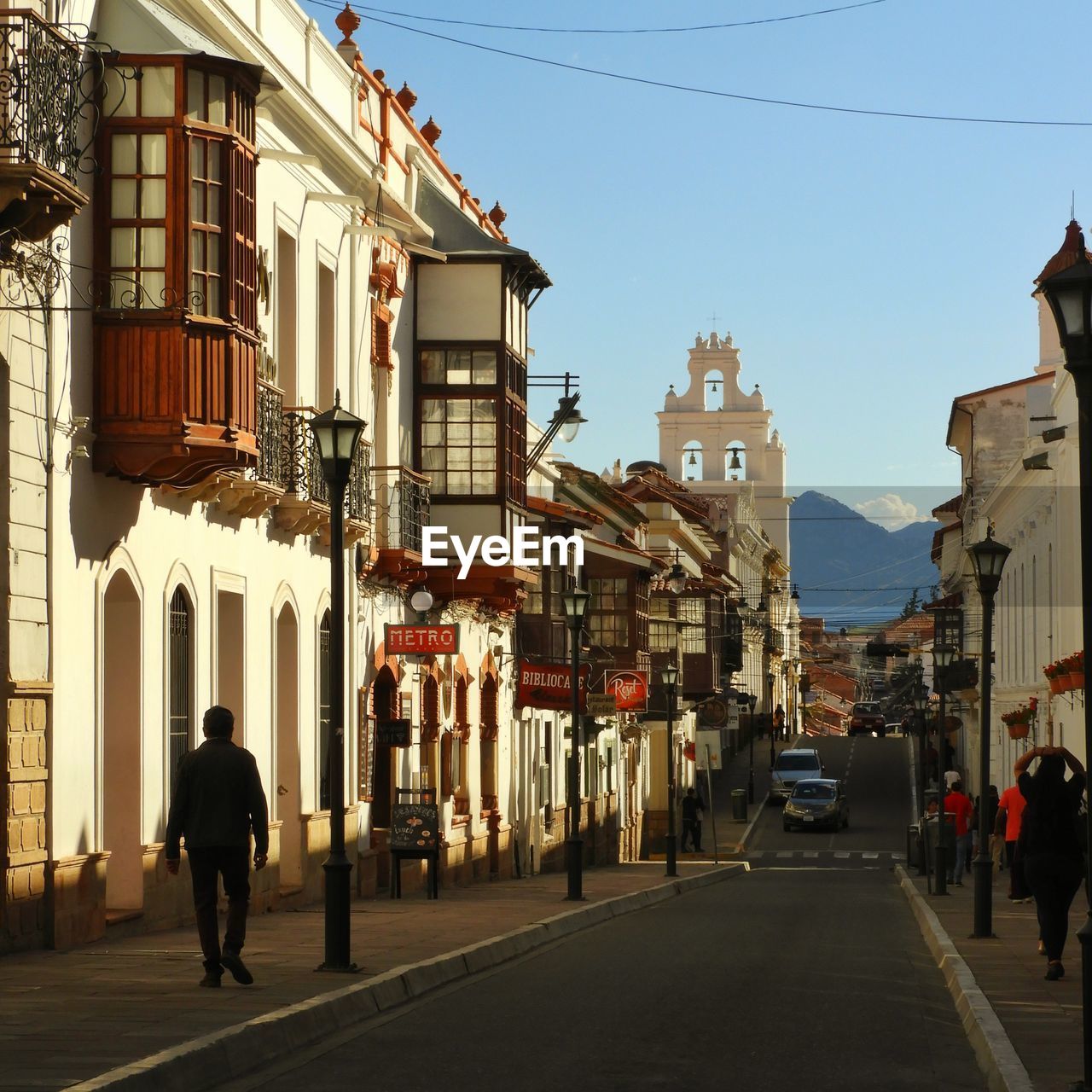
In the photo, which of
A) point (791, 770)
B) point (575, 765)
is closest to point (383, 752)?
point (575, 765)

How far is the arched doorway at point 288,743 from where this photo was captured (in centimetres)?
2242

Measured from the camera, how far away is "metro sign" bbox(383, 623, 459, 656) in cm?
2611

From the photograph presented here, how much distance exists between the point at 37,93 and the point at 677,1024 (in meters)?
7.26

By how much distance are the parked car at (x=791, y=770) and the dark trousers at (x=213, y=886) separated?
62.3 m

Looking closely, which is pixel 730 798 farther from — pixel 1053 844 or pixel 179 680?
pixel 1053 844

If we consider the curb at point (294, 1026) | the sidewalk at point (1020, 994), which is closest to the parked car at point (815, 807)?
the sidewalk at point (1020, 994)

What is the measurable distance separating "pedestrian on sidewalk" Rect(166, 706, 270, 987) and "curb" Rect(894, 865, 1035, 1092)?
14.5 feet

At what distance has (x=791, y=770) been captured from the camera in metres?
76.3

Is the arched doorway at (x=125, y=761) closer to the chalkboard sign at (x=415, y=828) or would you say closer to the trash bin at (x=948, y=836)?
the chalkboard sign at (x=415, y=828)

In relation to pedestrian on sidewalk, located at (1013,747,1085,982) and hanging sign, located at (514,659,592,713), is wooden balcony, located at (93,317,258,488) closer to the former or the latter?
pedestrian on sidewalk, located at (1013,747,1085,982)

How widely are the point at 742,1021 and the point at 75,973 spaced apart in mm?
4498

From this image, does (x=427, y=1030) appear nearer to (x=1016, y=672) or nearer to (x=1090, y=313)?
(x=1090, y=313)

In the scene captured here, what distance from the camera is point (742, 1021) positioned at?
12375mm

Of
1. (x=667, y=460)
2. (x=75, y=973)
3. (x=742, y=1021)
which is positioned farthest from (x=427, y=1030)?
(x=667, y=460)
